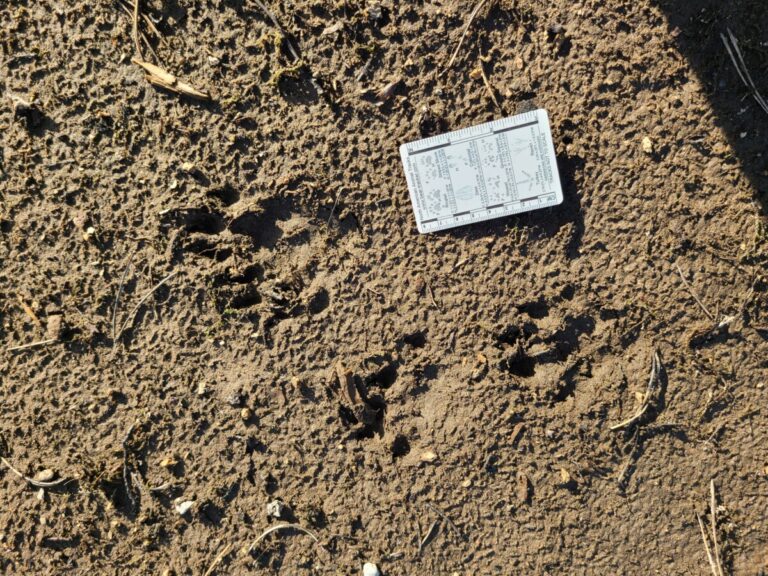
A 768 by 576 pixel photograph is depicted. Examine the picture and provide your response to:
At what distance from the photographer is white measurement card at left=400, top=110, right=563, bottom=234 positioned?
196 centimetres

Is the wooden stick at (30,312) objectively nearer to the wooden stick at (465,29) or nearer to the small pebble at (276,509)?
the small pebble at (276,509)

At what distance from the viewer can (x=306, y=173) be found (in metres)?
2.06

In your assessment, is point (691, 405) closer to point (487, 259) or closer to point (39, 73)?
point (487, 259)

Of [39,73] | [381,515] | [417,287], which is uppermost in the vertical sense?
[39,73]

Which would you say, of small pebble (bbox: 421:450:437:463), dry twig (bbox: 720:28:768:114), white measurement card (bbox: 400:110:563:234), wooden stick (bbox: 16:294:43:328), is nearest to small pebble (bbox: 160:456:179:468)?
wooden stick (bbox: 16:294:43:328)

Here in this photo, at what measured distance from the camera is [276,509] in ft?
6.79

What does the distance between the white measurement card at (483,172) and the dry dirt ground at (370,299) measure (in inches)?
2.3

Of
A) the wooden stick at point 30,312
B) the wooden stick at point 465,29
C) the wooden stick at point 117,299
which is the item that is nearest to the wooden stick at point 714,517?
the wooden stick at point 465,29

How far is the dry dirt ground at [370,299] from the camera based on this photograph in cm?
194

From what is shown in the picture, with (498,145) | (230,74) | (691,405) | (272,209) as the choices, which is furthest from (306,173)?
(691,405)

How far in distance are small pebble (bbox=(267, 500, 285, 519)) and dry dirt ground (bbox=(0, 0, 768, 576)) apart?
0.03 metres

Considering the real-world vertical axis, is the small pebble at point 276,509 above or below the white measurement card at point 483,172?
below

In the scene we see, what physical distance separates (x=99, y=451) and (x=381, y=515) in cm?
124

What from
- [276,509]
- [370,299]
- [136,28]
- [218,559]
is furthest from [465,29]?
[218,559]
